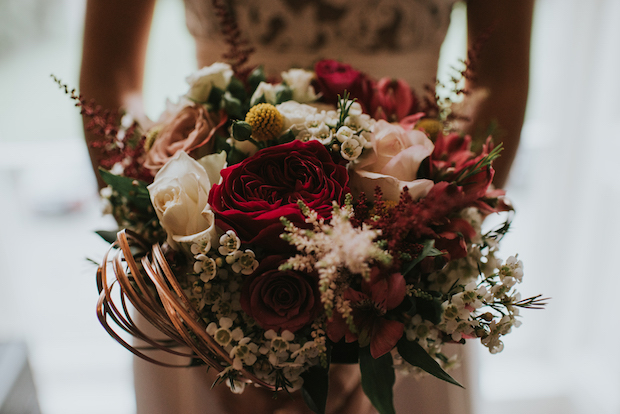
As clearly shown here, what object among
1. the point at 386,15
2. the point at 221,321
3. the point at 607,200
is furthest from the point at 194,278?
the point at 607,200

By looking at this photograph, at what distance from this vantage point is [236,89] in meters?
0.54

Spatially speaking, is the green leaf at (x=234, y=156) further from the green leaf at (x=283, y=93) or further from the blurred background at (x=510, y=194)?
the blurred background at (x=510, y=194)

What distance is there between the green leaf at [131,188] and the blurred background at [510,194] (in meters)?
0.92

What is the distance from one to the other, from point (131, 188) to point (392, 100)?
1.17ft

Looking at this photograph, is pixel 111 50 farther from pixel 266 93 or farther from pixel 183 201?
pixel 183 201

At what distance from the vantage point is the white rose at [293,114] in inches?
18.1

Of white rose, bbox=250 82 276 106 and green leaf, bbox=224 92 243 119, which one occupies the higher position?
white rose, bbox=250 82 276 106

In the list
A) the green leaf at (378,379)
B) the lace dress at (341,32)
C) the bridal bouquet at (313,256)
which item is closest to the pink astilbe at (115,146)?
the bridal bouquet at (313,256)

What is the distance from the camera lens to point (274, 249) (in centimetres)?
40

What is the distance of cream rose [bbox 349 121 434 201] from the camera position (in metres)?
0.41

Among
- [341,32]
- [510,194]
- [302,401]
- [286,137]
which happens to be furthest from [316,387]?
[510,194]

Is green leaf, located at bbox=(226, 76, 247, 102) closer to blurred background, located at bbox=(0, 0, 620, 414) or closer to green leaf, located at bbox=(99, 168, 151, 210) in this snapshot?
green leaf, located at bbox=(99, 168, 151, 210)

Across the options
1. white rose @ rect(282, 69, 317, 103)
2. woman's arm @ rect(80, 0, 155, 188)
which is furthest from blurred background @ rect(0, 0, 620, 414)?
white rose @ rect(282, 69, 317, 103)

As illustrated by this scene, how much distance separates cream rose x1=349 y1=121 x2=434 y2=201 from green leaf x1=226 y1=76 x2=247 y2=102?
0.62 feet
